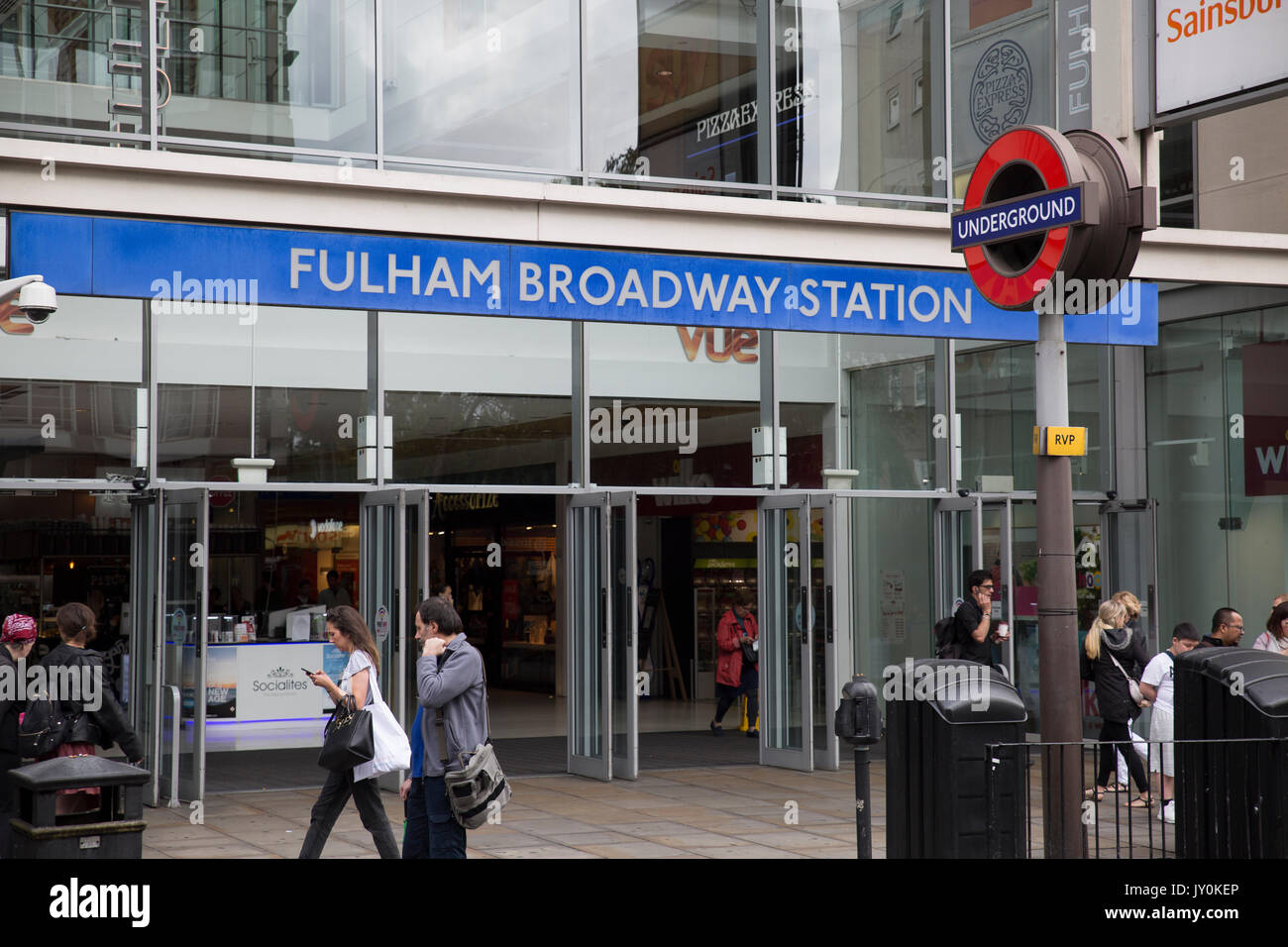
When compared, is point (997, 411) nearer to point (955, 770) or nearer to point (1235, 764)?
point (1235, 764)

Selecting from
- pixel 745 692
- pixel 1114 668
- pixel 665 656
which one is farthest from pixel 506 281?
pixel 665 656

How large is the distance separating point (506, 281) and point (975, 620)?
4.84 meters

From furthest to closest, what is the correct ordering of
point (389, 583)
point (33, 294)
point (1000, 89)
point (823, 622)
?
point (1000, 89), point (823, 622), point (389, 583), point (33, 294)

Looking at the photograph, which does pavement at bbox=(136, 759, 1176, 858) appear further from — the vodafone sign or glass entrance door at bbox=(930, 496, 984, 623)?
the vodafone sign

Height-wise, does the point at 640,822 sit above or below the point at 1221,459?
below

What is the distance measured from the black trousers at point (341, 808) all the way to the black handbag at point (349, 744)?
144 millimetres

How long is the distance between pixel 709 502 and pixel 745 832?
7.47 meters

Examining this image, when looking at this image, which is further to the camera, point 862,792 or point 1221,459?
point 1221,459

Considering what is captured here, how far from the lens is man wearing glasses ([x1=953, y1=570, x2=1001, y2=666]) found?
40.8 ft

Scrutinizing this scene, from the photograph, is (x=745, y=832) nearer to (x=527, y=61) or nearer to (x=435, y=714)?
(x=435, y=714)

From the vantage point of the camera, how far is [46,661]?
8070 mm

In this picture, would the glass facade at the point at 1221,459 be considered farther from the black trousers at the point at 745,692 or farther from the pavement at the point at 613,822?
the pavement at the point at 613,822

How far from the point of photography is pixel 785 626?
14.1 meters

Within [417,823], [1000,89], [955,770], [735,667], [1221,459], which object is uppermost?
[1000,89]
